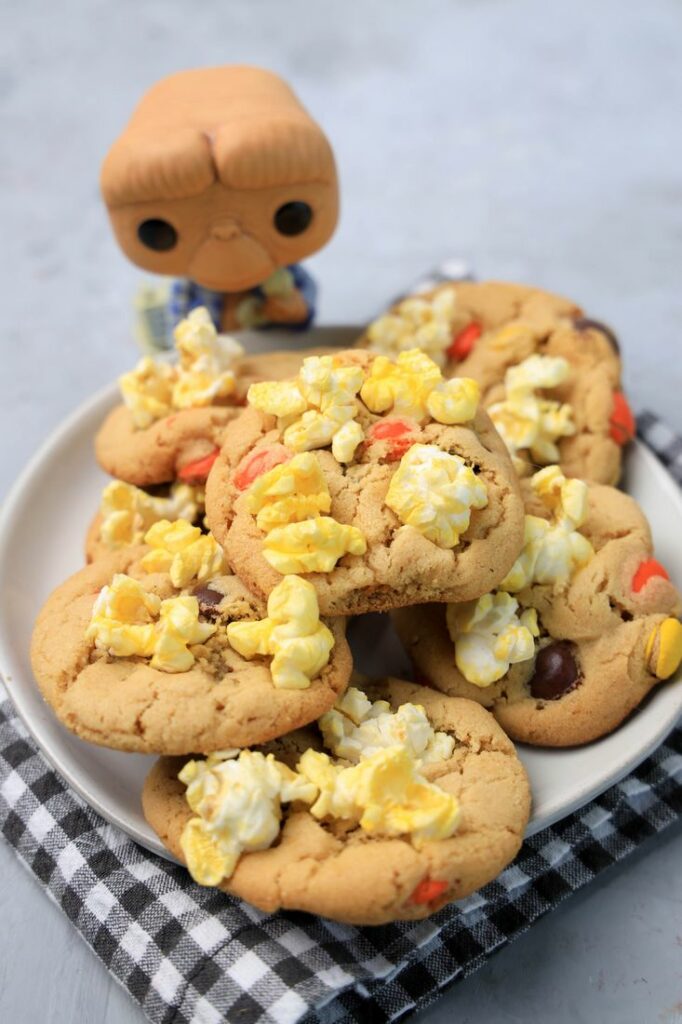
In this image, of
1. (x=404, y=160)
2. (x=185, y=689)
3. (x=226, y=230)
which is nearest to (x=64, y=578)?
(x=185, y=689)

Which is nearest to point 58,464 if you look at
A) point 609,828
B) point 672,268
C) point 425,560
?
point 425,560

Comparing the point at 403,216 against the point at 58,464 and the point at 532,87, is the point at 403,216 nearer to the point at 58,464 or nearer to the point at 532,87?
the point at 532,87

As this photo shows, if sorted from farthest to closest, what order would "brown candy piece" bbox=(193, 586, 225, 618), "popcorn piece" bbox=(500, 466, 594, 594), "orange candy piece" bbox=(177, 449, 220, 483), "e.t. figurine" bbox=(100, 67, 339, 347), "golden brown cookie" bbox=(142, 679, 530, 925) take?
"e.t. figurine" bbox=(100, 67, 339, 347), "orange candy piece" bbox=(177, 449, 220, 483), "popcorn piece" bbox=(500, 466, 594, 594), "brown candy piece" bbox=(193, 586, 225, 618), "golden brown cookie" bbox=(142, 679, 530, 925)

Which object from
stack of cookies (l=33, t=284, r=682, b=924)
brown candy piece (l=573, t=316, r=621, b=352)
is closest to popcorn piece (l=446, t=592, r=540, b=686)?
stack of cookies (l=33, t=284, r=682, b=924)

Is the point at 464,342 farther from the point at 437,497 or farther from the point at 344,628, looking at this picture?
the point at 344,628

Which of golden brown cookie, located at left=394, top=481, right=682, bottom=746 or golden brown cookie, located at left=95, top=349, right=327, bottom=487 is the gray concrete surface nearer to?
golden brown cookie, located at left=394, top=481, right=682, bottom=746

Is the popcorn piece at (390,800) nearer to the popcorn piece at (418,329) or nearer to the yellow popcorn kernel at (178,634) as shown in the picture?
the yellow popcorn kernel at (178,634)

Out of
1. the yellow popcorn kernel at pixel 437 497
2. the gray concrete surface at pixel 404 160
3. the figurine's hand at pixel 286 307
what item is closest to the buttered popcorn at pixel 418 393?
the yellow popcorn kernel at pixel 437 497
